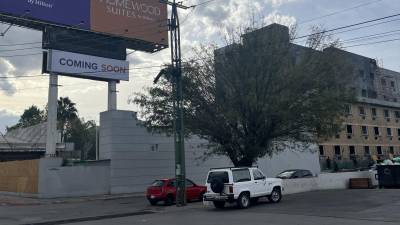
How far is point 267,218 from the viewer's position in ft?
52.4

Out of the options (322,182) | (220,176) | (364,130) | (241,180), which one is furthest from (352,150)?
(220,176)

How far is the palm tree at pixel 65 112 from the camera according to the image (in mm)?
76312

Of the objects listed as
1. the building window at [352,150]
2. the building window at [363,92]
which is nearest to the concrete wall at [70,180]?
the building window at [352,150]

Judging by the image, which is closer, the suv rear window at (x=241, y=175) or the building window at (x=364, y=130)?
the suv rear window at (x=241, y=175)

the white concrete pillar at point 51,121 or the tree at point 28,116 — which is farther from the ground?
the tree at point 28,116

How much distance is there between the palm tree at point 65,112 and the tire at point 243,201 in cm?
6081

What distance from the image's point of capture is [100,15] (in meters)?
37.0

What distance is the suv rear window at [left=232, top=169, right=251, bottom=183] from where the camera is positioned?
67.2 ft

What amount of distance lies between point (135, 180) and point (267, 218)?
20.2m

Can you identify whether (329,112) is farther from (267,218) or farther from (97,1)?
(97,1)

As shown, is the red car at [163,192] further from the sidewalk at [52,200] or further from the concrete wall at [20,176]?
the concrete wall at [20,176]

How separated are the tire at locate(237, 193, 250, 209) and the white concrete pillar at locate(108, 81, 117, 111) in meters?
18.6

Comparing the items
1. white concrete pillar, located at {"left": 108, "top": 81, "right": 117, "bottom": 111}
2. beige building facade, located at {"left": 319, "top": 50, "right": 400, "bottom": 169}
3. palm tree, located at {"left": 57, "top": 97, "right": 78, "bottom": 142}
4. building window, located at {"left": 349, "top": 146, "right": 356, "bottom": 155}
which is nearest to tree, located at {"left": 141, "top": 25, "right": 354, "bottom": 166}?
white concrete pillar, located at {"left": 108, "top": 81, "right": 117, "bottom": 111}

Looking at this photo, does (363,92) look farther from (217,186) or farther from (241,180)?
(217,186)
